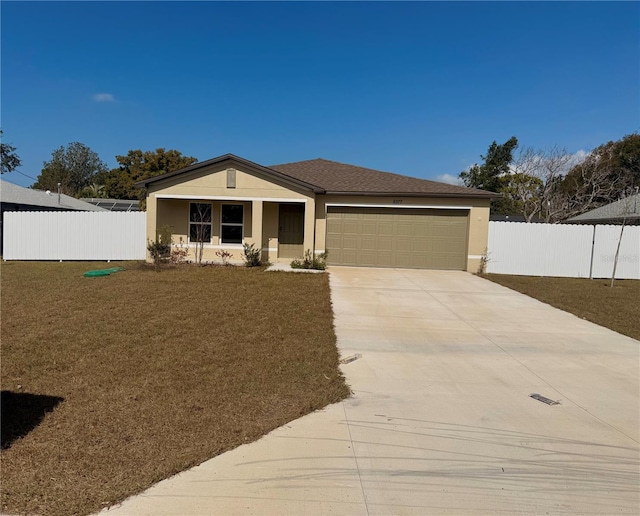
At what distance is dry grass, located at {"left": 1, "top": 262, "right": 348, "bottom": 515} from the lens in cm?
305

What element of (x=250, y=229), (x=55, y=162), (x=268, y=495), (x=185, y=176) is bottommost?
(x=268, y=495)

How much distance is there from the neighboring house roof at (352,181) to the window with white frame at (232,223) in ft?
6.65

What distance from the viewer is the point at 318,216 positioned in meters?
15.8

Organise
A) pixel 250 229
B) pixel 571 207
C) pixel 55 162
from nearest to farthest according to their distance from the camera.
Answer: pixel 250 229 → pixel 571 207 → pixel 55 162

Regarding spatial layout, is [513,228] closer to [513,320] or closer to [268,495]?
[513,320]

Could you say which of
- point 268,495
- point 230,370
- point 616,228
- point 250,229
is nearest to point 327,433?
point 268,495

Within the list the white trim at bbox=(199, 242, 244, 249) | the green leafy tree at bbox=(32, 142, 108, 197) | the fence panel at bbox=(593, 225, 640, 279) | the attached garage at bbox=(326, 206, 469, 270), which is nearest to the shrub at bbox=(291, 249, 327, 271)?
the attached garage at bbox=(326, 206, 469, 270)

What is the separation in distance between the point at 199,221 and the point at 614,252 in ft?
50.7

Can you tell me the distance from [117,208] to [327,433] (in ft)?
114

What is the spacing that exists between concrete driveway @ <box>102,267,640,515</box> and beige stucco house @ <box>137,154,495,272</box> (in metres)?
8.65

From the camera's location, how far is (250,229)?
1630cm

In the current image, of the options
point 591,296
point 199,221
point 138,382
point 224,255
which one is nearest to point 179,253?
point 224,255

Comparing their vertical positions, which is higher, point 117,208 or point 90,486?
point 117,208

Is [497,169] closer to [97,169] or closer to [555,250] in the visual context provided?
[555,250]
